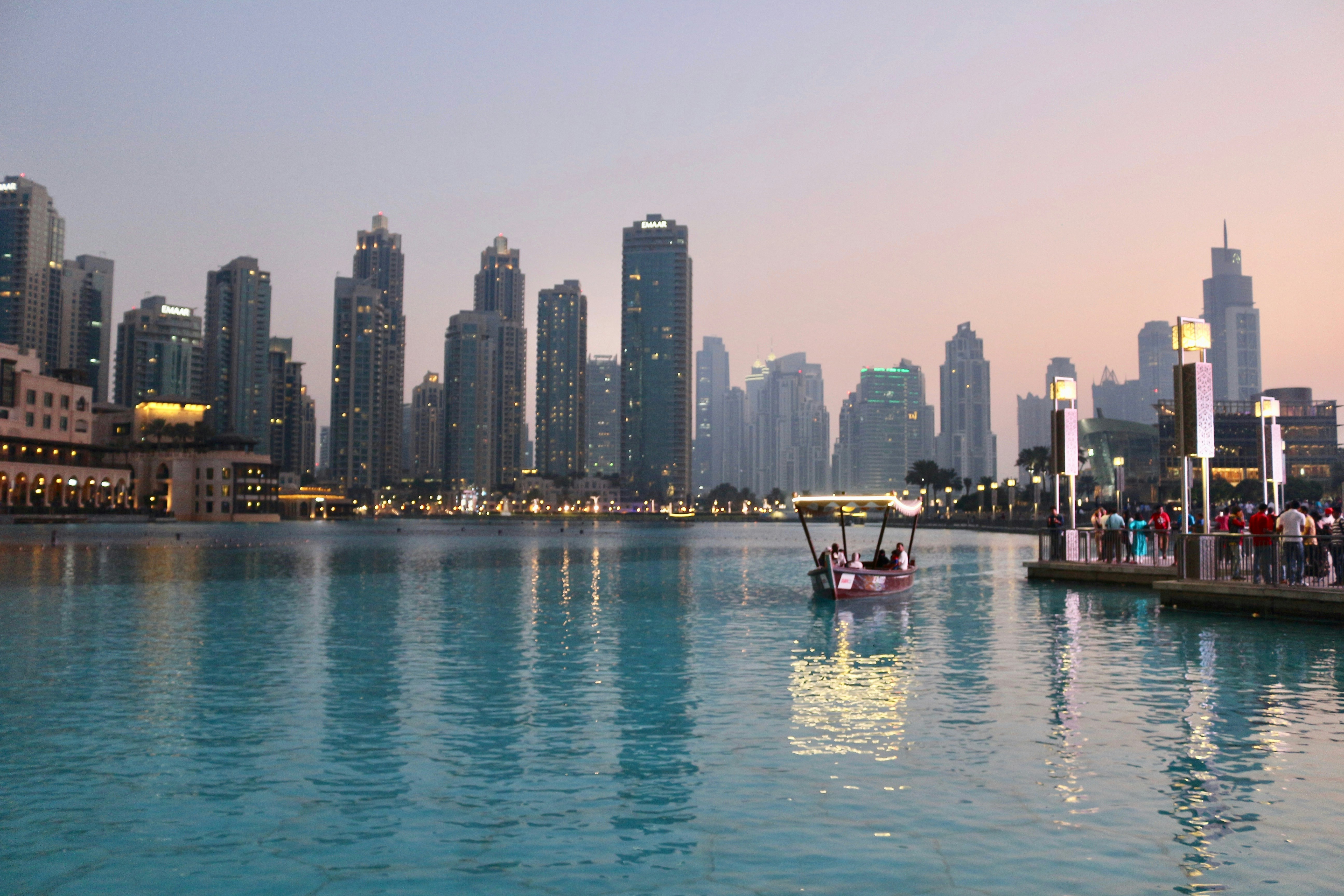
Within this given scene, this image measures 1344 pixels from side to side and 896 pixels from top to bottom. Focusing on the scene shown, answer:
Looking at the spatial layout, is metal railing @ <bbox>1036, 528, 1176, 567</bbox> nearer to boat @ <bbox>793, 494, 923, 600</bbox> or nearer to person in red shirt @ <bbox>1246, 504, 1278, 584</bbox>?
boat @ <bbox>793, 494, 923, 600</bbox>

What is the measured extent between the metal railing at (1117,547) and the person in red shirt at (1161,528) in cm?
2

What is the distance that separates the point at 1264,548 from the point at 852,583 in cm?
1403

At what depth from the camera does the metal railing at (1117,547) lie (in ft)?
131

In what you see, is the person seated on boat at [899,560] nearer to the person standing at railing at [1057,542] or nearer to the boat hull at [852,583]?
the boat hull at [852,583]

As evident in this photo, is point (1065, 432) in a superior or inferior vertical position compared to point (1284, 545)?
superior

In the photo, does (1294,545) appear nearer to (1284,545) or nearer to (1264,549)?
(1284,545)

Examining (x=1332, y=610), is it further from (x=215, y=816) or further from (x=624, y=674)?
(x=215, y=816)

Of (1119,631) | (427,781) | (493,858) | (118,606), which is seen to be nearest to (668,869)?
(493,858)

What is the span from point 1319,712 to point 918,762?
7918mm

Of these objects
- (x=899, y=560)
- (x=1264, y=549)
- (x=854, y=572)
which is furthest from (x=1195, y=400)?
(x=899, y=560)

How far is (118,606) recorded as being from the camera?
3578cm

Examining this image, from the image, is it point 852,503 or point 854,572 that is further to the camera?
point 852,503

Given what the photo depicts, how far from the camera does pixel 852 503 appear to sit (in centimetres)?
4172

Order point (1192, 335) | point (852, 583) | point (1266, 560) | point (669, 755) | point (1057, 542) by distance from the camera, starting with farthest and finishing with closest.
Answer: point (1057, 542) < point (852, 583) < point (1192, 335) < point (1266, 560) < point (669, 755)
